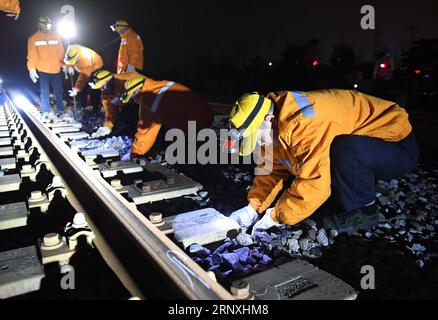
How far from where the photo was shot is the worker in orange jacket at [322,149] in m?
2.30

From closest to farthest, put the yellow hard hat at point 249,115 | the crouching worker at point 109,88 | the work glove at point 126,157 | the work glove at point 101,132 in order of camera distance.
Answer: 1. the yellow hard hat at point 249,115
2. the work glove at point 126,157
3. the crouching worker at point 109,88
4. the work glove at point 101,132

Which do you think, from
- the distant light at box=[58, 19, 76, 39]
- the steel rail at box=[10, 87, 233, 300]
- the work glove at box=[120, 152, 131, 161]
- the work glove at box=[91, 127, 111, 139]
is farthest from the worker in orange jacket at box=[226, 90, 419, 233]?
the distant light at box=[58, 19, 76, 39]

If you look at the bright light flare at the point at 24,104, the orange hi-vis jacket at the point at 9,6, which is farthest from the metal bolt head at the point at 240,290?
the bright light flare at the point at 24,104

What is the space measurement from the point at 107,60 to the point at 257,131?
1858cm

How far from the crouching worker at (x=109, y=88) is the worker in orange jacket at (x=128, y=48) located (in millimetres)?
2101

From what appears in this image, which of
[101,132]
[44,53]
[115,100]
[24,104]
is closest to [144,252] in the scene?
[115,100]

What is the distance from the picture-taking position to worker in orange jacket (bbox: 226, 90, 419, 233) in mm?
2299

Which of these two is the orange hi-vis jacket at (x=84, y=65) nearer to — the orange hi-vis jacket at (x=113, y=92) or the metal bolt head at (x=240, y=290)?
the orange hi-vis jacket at (x=113, y=92)

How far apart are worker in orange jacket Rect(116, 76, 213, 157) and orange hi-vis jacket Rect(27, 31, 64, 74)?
17.6ft

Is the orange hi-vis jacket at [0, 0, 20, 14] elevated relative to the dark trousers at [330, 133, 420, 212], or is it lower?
elevated

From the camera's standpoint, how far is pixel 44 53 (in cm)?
878

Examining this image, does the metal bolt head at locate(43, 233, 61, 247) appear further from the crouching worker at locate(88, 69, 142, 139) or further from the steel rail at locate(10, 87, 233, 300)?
the crouching worker at locate(88, 69, 142, 139)

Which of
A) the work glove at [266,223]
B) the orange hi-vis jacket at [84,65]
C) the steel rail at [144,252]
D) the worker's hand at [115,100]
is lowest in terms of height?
the work glove at [266,223]

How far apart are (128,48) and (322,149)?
6780 millimetres
